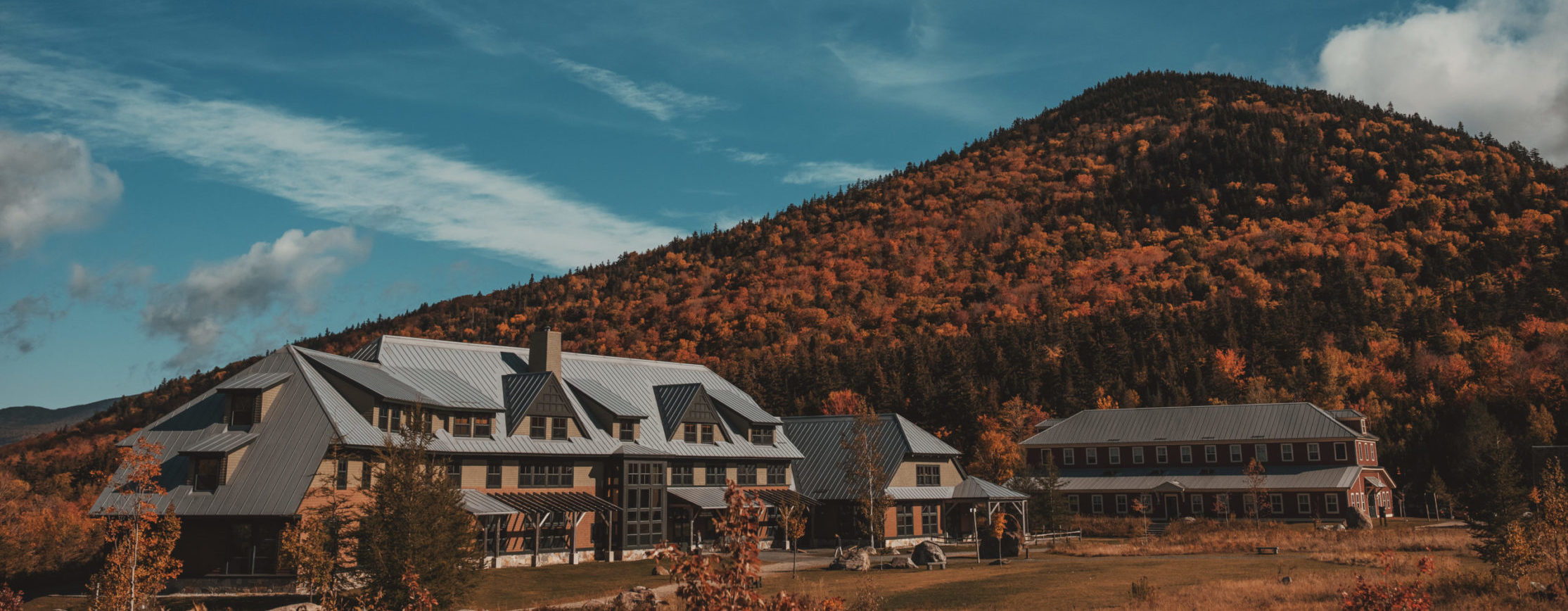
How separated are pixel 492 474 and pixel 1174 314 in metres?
96.9

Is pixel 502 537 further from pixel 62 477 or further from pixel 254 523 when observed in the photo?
pixel 62 477

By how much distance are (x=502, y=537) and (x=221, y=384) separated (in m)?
13.5

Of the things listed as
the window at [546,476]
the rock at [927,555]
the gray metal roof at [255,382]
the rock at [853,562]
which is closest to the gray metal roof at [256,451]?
the gray metal roof at [255,382]

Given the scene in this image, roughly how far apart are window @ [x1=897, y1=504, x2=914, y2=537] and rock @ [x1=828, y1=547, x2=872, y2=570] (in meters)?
14.3

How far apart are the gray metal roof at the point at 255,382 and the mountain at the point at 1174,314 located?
200ft

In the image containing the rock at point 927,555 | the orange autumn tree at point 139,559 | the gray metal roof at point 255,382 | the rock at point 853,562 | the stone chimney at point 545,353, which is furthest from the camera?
the stone chimney at point 545,353

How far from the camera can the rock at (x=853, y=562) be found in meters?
44.1

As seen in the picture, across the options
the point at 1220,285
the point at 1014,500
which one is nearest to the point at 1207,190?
the point at 1220,285

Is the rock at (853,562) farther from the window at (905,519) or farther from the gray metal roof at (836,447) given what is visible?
the window at (905,519)

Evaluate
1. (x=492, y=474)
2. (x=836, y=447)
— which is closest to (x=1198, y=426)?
(x=836, y=447)

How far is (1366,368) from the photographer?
106 m

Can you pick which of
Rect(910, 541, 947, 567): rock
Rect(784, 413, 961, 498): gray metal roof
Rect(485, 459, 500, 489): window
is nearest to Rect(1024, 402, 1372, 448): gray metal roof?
Rect(784, 413, 961, 498): gray metal roof

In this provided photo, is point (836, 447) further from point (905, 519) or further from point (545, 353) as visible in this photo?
point (545, 353)

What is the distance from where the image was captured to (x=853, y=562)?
146 feet
